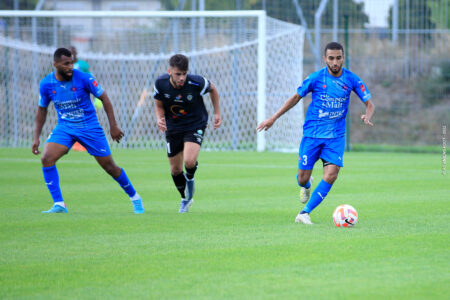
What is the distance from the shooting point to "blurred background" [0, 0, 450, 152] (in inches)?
867

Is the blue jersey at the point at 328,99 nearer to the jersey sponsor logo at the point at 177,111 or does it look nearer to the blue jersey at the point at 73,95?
the jersey sponsor logo at the point at 177,111

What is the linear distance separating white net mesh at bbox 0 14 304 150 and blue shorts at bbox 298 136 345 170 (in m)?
12.3

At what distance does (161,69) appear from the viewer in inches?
926

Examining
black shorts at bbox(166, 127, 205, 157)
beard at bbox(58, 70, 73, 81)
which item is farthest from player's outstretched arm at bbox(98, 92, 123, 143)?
black shorts at bbox(166, 127, 205, 157)

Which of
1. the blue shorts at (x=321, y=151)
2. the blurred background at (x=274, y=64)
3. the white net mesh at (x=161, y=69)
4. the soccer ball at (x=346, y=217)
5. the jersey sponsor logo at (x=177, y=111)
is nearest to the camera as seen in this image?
the soccer ball at (x=346, y=217)

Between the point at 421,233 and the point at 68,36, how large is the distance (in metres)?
18.9

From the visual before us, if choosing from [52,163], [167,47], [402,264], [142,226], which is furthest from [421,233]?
[167,47]

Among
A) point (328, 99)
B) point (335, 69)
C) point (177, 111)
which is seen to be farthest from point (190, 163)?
point (335, 69)

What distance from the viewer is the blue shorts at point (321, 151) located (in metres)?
8.59

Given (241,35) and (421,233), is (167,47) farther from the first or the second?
(421,233)

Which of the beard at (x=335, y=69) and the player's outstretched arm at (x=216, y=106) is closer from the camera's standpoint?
the beard at (x=335, y=69)

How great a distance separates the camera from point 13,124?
74.9 ft

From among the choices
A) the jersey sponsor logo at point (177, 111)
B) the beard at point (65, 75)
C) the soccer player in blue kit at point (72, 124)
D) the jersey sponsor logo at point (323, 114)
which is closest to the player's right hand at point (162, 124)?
the jersey sponsor logo at point (177, 111)

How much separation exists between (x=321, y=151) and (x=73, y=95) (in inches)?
120
